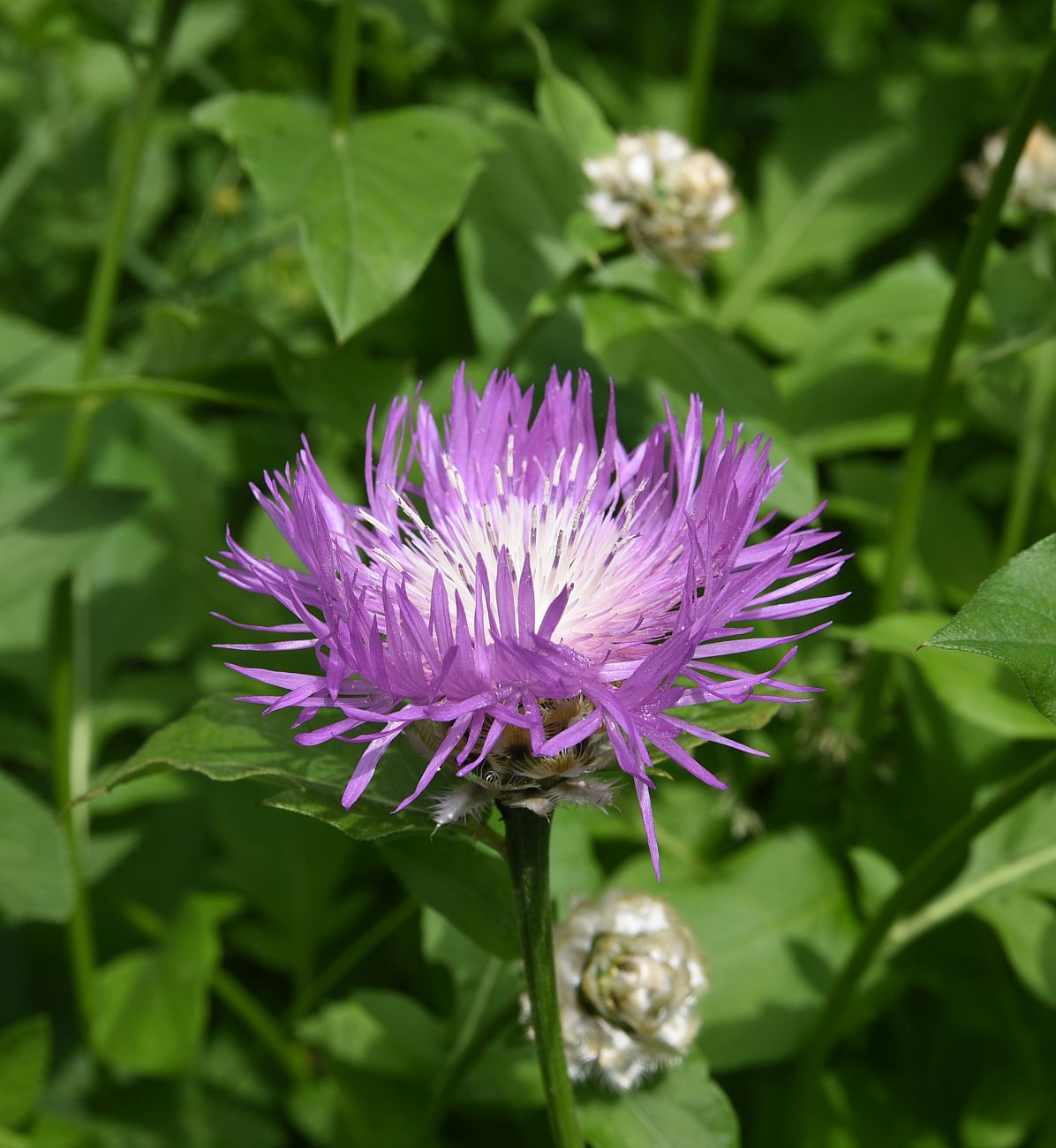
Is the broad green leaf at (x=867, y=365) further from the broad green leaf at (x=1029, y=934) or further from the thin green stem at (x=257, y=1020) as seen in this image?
the thin green stem at (x=257, y=1020)

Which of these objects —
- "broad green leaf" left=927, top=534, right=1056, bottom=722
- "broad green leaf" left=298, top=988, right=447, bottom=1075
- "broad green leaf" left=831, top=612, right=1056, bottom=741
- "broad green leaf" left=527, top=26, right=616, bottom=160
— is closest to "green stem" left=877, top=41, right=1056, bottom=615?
"broad green leaf" left=831, top=612, right=1056, bottom=741

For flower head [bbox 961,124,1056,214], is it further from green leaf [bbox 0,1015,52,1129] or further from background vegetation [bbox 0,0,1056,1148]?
green leaf [bbox 0,1015,52,1129]

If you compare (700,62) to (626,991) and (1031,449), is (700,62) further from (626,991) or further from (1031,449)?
(626,991)

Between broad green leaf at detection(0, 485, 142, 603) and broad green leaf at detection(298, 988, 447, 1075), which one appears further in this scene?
broad green leaf at detection(0, 485, 142, 603)

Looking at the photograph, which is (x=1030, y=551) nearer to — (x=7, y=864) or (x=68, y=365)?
(x=7, y=864)

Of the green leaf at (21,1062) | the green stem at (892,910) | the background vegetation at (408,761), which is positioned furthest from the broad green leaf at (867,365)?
the green leaf at (21,1062)

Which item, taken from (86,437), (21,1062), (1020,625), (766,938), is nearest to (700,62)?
(86,437)
